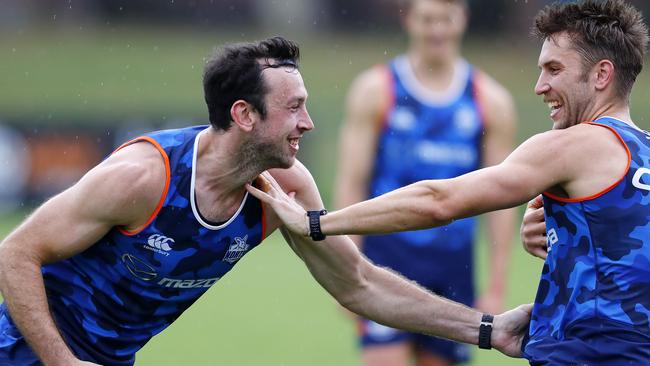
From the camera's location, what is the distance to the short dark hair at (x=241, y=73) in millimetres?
5203

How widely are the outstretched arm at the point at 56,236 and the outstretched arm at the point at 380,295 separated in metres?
0.70

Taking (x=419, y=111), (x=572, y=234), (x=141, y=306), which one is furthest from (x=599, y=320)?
(x=419, y=111)

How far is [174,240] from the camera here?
16.4 ft

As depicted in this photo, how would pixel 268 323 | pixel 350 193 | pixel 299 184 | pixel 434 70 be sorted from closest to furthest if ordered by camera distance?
pixel 299 184, pixel 350 193, pixel 434 70, pixel 268 323

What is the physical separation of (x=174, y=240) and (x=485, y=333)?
4.77ft

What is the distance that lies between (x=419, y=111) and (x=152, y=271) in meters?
3.48

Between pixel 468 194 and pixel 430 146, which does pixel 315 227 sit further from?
pixel 430 146

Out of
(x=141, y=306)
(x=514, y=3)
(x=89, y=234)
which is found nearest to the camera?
(x=89, y=234)

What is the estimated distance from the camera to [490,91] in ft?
27.0

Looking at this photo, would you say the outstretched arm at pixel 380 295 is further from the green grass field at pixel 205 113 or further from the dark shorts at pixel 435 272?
the green grass field at pixel 205 113

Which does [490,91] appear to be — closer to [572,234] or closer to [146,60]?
[572,234]

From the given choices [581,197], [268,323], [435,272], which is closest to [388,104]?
[435,272]

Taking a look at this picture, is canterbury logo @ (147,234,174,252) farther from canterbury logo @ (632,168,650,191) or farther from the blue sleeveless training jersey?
the blue sleeveless training jersey

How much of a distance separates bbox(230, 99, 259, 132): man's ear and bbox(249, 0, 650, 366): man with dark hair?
25.8 inches
